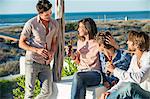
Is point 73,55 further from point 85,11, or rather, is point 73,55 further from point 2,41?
point 85,11

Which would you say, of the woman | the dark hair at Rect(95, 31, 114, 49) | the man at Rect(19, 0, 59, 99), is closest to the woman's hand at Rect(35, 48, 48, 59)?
the man at Rect(19, 0, 59, 99)

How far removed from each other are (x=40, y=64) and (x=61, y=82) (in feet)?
1.36

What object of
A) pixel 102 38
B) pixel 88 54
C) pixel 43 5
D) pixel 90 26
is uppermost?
pixel 43 5

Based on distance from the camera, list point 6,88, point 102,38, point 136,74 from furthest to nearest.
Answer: point 6,88 < point 102,38 < point 136,74

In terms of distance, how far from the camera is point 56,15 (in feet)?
11.8

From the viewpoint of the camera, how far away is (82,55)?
3.29 meters

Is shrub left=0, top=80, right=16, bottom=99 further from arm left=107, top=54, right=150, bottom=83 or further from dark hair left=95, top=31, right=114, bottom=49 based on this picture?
arm left=107, top=54, right=150, bottom=83

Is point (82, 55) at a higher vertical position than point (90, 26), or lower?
lower

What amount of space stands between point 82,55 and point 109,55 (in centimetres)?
29

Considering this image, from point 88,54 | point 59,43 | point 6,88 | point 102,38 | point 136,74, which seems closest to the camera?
point 136,74

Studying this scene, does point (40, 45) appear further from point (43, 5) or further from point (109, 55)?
point (109, 55)

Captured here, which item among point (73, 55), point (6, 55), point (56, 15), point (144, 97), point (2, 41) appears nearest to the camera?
point (144, 97)

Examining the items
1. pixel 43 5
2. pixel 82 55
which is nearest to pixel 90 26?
pixel 82 55

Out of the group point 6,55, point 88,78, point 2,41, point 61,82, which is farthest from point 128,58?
point 6,55
